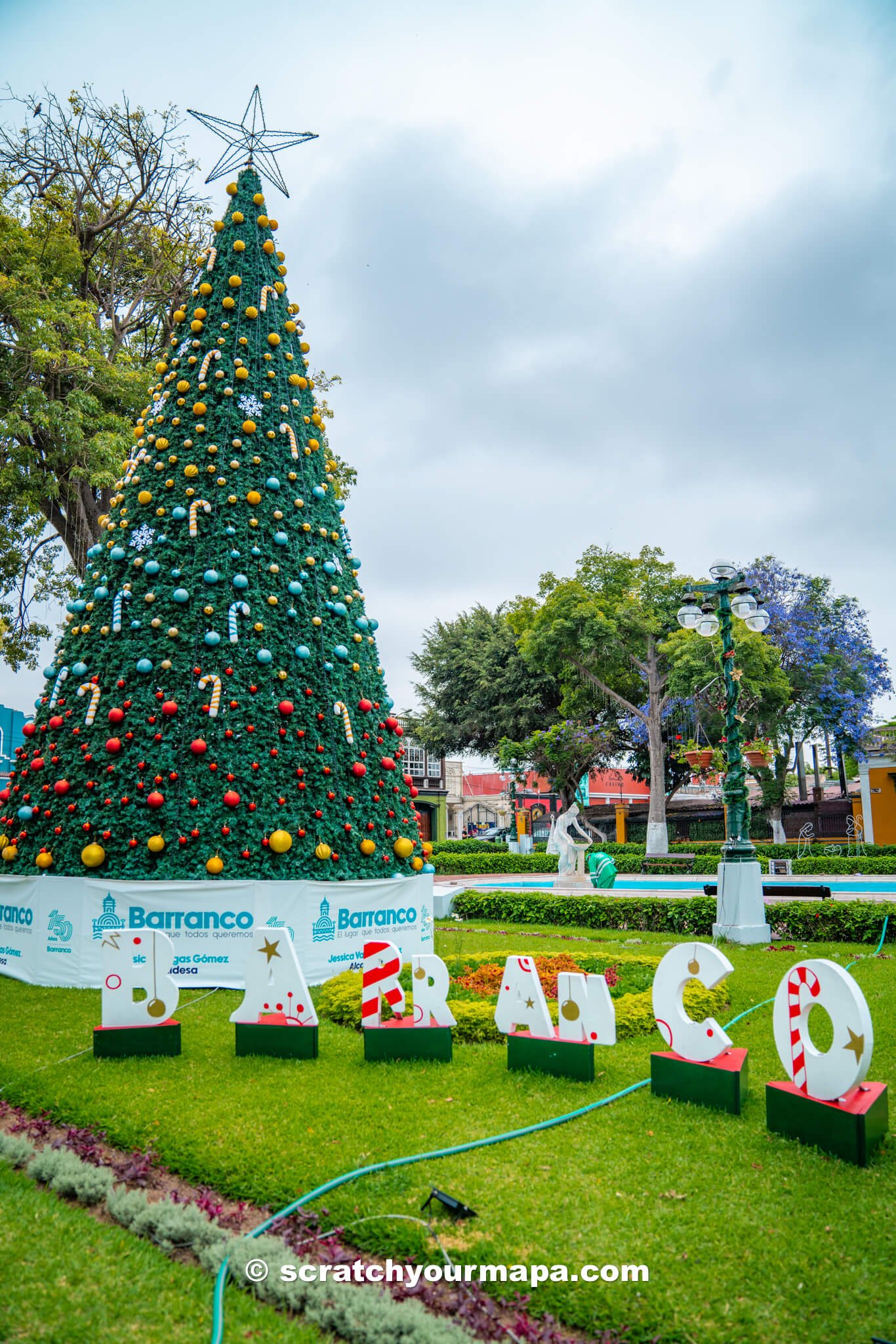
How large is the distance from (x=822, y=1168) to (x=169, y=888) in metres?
6.72

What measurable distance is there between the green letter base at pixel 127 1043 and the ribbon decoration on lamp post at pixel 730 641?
29.7 feet

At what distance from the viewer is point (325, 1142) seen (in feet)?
15.6

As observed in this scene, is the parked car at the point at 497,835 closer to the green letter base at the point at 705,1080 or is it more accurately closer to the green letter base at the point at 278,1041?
the green letter base at the point at 278,1041

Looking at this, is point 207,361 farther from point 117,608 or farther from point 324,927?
point 324,927

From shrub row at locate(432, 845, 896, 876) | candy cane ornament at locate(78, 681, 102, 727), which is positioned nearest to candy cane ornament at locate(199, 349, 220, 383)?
candy cane ornament at locate(78, 681, 102, 727)

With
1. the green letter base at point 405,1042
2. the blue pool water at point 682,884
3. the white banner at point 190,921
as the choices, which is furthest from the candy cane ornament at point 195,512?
the blue pool water at point 682,884

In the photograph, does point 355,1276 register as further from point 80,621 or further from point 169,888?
point 80,621

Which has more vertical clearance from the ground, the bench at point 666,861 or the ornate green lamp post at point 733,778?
the ornate green lamp post at point 733,778

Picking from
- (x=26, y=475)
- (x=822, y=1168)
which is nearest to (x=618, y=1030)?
(x=822, y=1168)

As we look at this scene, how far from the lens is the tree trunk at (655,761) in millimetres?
31062

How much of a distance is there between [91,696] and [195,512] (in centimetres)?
253

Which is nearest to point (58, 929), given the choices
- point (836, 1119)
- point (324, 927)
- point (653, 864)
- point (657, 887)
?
point (324, 927)

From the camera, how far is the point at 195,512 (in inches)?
399

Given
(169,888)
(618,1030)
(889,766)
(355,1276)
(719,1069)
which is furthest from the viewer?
(889,766)
